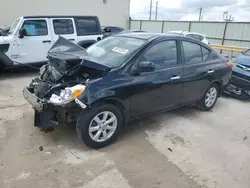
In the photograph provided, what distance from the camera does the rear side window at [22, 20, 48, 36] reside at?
715cm

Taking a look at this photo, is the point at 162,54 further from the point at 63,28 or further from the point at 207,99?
the point at 63,28

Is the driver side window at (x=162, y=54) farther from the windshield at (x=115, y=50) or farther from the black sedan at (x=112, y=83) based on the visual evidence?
the windshield at (x=115, y=50)

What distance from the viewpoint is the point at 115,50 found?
12.9 feet

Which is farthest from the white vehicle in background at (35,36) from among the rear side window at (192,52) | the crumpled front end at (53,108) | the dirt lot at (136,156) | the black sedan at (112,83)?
the rear side window at (192,52)

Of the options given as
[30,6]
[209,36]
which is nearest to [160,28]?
[209,36]

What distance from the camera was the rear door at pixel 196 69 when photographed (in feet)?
14.3

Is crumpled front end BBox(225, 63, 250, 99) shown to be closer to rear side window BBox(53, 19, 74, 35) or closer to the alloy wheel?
the alloy wheel

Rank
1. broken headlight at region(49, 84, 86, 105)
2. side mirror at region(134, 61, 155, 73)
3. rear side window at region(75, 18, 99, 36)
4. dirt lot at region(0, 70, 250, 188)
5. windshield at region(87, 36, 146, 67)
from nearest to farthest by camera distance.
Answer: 1. dirt lot at region(0, 70, 250, 188)
2. broken headlight at region(49, 84, 86, 105)
3. side mirror at region(134, 61, 155, 73)
4. windshield at region(87, 36, 146, 67)
5. rear side window at region(75, 18, 99, 36)

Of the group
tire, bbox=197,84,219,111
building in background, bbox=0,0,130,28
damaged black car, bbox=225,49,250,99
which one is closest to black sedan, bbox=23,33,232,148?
tire, bbox=197,84,219,111

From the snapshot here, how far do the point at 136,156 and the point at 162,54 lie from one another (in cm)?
175

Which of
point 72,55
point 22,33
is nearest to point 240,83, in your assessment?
point 72,55

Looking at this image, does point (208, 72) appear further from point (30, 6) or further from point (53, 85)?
point (30, 6)

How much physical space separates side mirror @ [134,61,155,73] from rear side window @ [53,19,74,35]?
16.5 feet

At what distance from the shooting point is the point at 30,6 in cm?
1400
